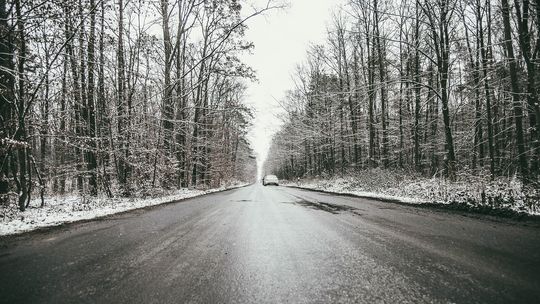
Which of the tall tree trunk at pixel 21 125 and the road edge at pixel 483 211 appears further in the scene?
the tall tree trunk at pixel 21 125

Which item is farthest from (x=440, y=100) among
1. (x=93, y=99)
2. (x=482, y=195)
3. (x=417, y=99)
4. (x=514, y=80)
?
(x=93, y=99)

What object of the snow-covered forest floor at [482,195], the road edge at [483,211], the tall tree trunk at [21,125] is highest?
the tall tree trunk at [21,125]

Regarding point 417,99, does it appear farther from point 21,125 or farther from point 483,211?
point 21,125

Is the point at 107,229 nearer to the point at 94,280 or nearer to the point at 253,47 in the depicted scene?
the point at 94,280

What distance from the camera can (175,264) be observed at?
3.52 m

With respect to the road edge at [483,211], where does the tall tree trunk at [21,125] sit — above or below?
above

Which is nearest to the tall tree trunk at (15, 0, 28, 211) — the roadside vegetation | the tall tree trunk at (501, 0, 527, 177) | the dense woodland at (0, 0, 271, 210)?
the dense woodland at (0, 0, 271, 210)

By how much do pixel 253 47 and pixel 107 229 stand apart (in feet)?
54.6

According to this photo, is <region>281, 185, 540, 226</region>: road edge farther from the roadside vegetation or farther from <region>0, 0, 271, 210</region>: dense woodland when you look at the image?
<region>0, 0, 271, 210</region>: dense woodland

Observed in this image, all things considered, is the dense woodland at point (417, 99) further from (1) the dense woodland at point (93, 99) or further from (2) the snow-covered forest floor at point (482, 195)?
(1) the dense woodland at point (93, 99)

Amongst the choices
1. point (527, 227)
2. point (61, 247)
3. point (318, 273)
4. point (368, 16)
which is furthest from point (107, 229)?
point (368, 16)

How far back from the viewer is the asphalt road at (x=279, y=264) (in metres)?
2.58

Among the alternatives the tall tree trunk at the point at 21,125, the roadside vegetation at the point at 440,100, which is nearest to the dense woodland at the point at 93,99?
the tall tree trunk at the point at 21,125

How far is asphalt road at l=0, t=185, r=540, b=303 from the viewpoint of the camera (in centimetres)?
258
